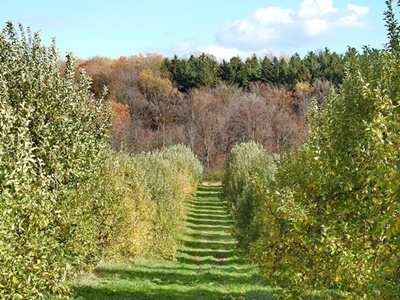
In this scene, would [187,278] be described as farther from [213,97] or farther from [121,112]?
[213,97]

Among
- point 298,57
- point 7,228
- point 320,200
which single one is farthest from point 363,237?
point 298,57

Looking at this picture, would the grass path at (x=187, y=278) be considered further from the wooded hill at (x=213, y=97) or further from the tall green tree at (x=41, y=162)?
the wooded hill at (x=213, y=97)

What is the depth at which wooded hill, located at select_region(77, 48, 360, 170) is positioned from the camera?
106750 millimetres

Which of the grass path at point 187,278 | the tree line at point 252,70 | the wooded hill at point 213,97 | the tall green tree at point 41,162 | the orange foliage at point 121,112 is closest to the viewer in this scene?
the tall green tree at point 41,162

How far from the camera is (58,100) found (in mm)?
16844

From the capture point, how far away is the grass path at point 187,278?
2455cm

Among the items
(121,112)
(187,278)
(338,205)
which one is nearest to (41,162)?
(338,205)

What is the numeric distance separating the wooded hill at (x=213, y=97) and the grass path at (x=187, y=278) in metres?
51.5

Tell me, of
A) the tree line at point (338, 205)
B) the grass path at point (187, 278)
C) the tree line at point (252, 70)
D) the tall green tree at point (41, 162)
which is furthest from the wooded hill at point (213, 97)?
the tree line at point (338, 205)

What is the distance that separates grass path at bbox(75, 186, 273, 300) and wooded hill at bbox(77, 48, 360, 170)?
51.5 m

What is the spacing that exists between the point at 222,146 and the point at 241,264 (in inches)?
2912

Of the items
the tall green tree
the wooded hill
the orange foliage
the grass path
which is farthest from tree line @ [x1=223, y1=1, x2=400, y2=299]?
the orange foliage

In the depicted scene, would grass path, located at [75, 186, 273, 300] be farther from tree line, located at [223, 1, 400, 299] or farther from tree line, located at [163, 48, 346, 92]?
tree line, located at [163, 48, 346, 92]

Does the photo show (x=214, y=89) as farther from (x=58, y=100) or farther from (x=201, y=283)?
(x=58, y=100)
